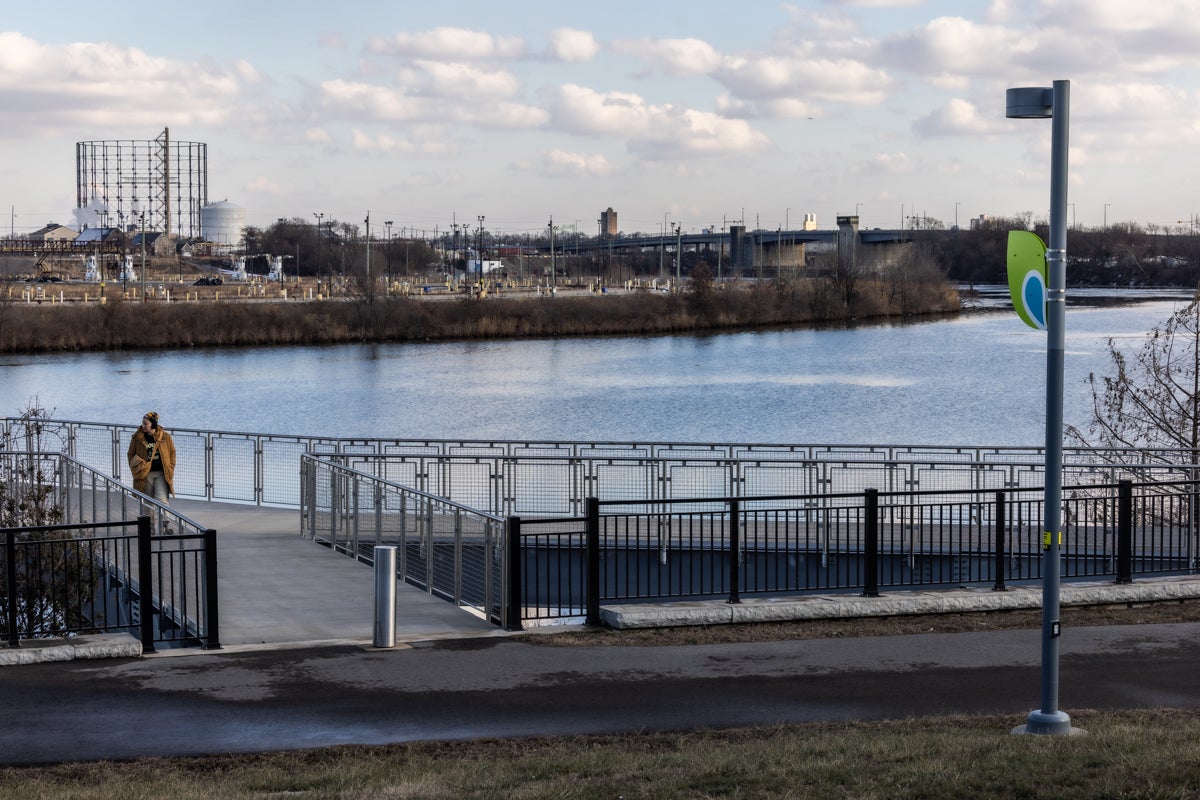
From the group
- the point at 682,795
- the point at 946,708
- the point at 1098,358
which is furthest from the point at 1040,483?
the point at 1098,358

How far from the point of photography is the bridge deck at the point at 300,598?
1313 cm

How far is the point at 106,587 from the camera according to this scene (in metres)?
14.7

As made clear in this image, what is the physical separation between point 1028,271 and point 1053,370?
2.15 ft

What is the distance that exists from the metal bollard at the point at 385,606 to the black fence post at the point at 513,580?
112 centimetres

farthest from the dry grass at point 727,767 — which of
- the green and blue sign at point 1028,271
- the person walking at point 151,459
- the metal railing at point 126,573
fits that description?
the person walking at point 151,459

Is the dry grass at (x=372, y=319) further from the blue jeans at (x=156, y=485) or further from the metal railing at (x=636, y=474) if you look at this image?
the blue jeans at (x=156, y=485)

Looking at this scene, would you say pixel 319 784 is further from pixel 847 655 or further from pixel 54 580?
pixel 54 580

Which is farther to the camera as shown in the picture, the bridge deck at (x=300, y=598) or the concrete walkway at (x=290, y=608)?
the bridge deck at (x=300, y=598)

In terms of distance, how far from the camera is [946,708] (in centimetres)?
1000

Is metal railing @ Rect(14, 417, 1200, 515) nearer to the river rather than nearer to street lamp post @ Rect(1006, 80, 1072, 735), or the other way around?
street lamp post @ Rect(1006, 80, 1072, 735)

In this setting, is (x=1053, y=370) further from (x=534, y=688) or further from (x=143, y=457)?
(x=143, y=457)

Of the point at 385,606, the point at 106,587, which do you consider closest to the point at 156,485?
the point at 106,587

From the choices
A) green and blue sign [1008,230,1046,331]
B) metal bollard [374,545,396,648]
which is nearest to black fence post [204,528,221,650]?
metal bollard [374,545,396,648]

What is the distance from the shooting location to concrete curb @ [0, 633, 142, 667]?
11164mm
